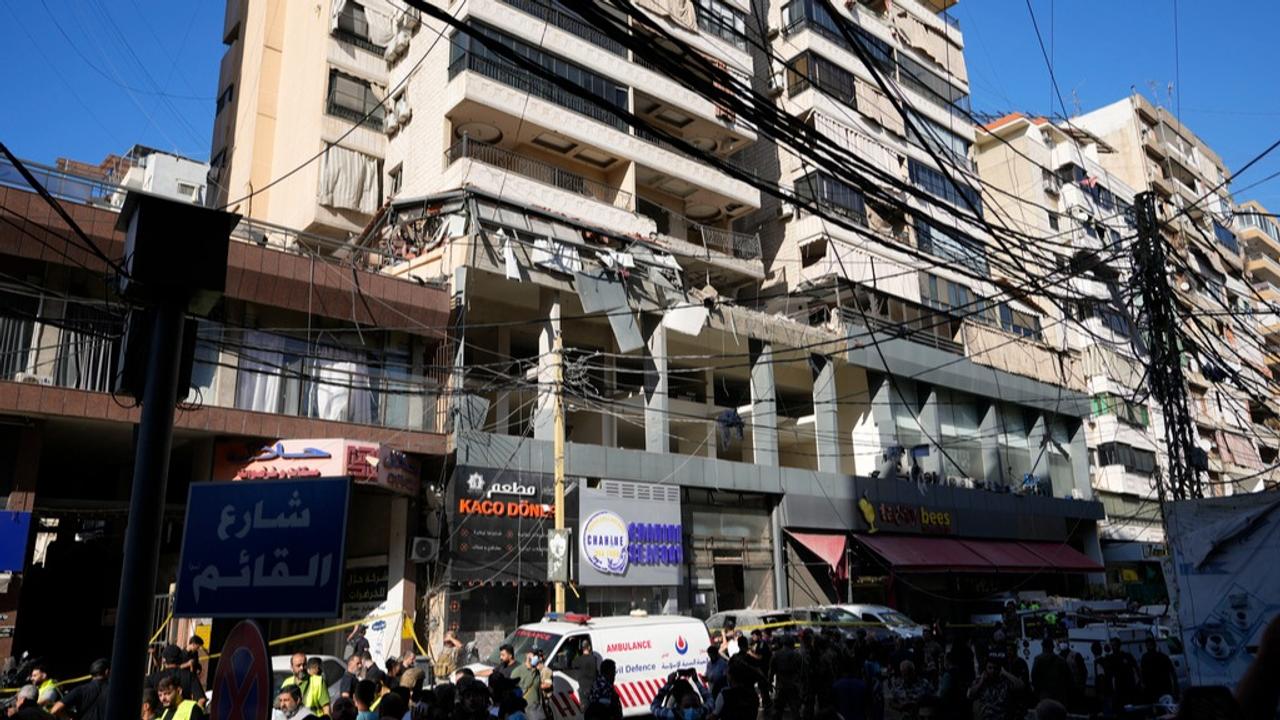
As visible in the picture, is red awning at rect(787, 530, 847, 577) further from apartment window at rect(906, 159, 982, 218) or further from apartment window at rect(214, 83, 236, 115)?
apartment window at rect(214, 83, 236, 115)

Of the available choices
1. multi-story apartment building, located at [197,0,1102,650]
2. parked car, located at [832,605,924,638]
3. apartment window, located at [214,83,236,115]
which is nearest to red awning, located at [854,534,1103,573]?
multi-story apartment building, located at [197,0,1102,650]

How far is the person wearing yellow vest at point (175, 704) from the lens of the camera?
7855 mm

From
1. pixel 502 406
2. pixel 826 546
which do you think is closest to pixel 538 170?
pixel 502 406

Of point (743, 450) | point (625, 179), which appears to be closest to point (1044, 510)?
point (743, 450)

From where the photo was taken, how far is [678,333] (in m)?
26.9

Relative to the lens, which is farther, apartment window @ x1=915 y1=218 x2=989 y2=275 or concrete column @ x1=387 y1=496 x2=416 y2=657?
concrete column @ x1=387 y1=496 x2=416 y2=657

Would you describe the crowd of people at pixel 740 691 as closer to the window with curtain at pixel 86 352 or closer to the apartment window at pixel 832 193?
the window with curtain at pixel 86 352

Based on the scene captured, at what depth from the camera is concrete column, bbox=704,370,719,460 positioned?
28.2 m

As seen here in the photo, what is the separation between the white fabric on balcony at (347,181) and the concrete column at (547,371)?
905cm

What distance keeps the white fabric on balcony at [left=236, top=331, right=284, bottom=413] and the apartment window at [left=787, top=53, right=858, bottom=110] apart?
23176 mm

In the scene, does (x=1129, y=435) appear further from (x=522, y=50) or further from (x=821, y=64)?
(x=522, y=50)

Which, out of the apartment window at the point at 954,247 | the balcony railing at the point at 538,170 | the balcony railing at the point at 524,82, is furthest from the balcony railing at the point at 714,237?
the apartment window at the point at 954,247

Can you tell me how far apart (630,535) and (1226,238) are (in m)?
63.4

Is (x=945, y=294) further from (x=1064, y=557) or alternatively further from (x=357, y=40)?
(x=357, y=40)
